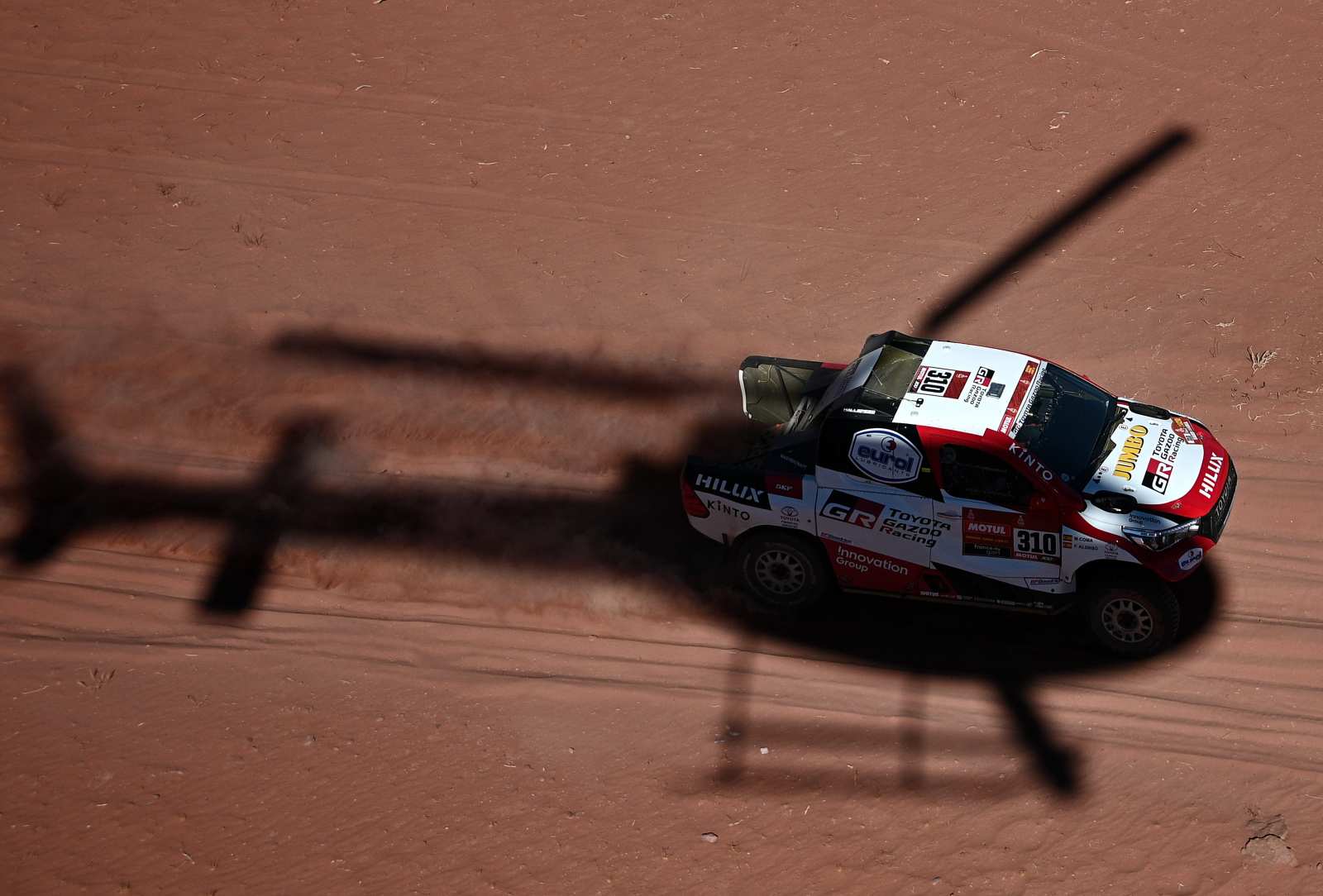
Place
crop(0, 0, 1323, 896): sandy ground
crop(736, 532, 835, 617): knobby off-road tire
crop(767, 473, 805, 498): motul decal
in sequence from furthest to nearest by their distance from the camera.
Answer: crop(736, 532, 835, 617): knobby off-road tire → crop(767, 473, 805, 498): motul decal → crop(0, 0, 1323, 896): sandy ground

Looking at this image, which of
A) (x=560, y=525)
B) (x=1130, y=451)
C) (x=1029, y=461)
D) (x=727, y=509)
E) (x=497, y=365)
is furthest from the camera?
(x=497, y=365)

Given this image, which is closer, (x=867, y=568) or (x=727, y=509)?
(x=867, y=568)

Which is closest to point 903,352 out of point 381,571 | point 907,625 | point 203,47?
point 907,625

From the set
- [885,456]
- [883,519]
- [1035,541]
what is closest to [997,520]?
[1035,541]

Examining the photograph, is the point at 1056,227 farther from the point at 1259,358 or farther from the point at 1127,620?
the point at 1127,620

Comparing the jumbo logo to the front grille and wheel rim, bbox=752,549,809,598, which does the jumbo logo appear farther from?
wheel rim, bbox=752,549,809,598

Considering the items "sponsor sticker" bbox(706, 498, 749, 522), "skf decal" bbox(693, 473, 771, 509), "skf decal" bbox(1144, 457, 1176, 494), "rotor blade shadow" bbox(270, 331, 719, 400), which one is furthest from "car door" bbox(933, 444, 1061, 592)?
"rotor blade shadow" bbox(270, 331, 719, 400)

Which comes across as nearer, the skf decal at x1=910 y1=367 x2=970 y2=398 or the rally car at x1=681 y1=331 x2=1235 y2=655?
the rally car at x1=681 y1=331 x2=1235 y2=655
